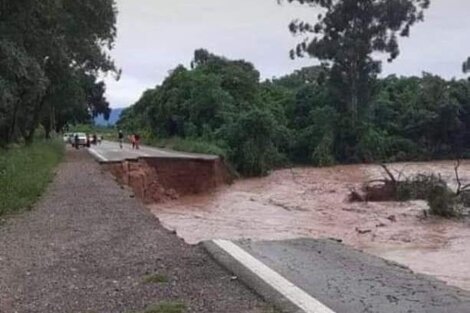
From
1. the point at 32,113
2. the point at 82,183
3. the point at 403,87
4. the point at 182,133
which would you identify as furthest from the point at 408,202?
the point at 403,87

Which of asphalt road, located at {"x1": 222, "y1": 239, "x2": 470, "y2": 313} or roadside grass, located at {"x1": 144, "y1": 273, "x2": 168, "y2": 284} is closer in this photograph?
asphalt road, located at {"x1": 222, "y1": 239, "x2": 470, "y2": 313}

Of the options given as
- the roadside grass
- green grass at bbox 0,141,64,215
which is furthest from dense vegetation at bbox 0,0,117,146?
the roadside grass

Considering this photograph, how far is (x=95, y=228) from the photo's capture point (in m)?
13.5

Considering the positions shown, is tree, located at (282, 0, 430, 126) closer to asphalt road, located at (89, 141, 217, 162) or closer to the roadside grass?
asphalt road, located at (89, 141, 217, 162)

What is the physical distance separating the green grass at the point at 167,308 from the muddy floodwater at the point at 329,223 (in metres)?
6.23

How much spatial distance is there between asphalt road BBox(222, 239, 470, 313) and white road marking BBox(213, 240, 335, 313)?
90 millimetres

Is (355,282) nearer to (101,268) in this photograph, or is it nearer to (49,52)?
(101,268)

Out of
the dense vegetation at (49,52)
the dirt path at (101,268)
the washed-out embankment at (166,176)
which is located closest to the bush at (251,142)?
the washed-out embankment at (166,176)

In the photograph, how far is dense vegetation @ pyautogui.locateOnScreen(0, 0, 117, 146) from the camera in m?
22.4

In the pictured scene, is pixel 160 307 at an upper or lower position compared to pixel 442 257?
upper

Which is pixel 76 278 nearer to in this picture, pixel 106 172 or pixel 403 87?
pixel 106 172

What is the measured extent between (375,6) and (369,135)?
9.69 metres

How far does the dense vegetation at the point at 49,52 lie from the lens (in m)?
22.4

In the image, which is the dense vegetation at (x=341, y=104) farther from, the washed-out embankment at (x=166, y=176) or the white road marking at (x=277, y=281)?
the white road marking at (x=277, y=281)
